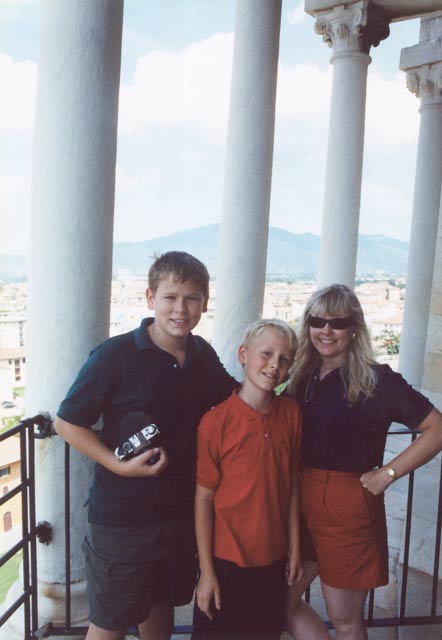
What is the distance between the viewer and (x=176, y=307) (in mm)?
7855

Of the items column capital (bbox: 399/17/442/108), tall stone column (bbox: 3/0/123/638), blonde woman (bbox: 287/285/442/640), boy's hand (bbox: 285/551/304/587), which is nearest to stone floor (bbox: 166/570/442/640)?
tall stone column (bbox: 3/0/123/638)

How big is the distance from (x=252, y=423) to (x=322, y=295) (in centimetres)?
245

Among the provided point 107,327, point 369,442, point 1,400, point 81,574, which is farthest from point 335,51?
point 1,400

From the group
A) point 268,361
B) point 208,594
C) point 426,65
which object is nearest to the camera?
point 208,594

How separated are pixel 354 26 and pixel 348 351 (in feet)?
79.0

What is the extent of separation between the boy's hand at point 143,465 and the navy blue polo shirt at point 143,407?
46 cm

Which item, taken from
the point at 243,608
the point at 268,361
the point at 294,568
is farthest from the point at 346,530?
the point at 268,361

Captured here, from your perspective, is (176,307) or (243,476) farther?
(243,476)

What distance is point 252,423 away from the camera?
802 cm

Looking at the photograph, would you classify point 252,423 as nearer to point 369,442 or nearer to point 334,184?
point 369,442

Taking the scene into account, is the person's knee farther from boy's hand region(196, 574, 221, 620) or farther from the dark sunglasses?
the dark sunglasses

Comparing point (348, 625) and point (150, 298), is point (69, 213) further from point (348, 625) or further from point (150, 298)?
point (348, 625)

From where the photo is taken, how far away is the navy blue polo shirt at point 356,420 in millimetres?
8364

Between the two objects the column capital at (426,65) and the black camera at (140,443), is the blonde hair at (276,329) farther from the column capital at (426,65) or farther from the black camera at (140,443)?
the column capital at (426,65)
